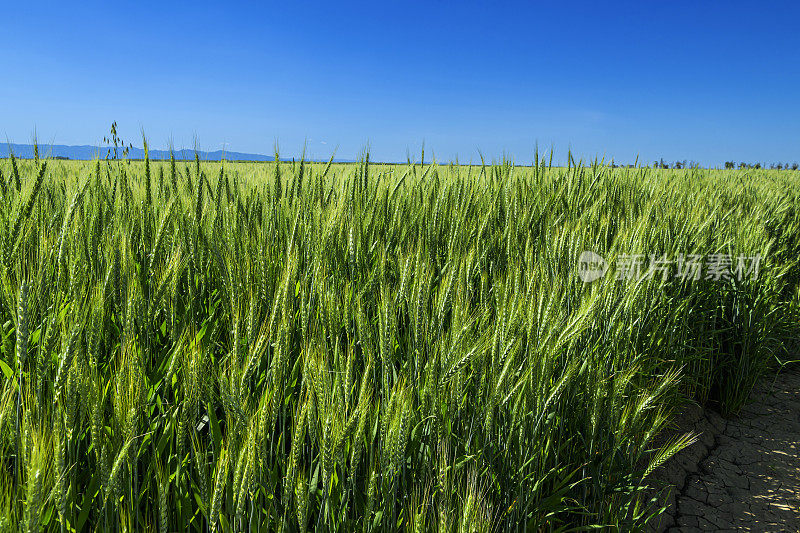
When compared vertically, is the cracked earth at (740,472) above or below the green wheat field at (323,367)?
below

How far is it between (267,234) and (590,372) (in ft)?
3.77

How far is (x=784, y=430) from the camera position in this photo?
2.45 m

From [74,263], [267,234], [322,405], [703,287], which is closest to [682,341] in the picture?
[703,287]
